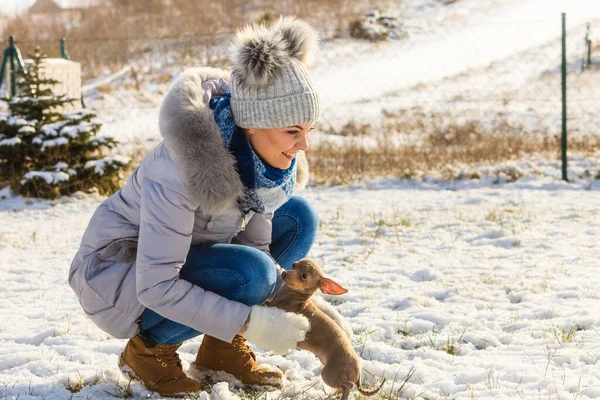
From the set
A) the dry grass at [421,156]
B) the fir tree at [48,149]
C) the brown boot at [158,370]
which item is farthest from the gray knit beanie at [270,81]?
the dry grass at [421,156]

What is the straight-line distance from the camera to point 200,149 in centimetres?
244

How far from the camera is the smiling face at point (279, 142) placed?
2576mm

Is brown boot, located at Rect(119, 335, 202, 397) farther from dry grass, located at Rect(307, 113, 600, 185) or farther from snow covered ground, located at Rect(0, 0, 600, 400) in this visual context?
dry grass, located at Rect(307, 113, 600, 185)

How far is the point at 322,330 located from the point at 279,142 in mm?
683

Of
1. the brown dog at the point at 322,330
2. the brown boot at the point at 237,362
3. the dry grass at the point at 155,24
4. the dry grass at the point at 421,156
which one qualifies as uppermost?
the dry grass at the point at 155,24

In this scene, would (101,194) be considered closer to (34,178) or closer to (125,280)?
(34,178)

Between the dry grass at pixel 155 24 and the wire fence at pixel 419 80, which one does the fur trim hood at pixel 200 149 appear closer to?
the wire fence at pixel 419 80

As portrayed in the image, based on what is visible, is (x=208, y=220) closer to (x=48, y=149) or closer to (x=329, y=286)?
(x=329, y=286)

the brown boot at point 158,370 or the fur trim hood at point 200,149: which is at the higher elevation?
the fur trim hood at point 200,149

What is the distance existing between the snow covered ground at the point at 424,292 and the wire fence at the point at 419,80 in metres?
2.29

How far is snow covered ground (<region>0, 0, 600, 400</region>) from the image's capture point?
281cm

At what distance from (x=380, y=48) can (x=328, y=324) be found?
56.1 ft

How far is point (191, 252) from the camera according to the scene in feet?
8.84

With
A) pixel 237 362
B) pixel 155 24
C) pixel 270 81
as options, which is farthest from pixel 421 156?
pixel 155 24
